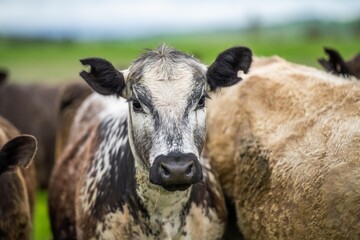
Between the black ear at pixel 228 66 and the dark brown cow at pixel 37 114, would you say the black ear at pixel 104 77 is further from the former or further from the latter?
→ the dark brown cow at pixel 37 114

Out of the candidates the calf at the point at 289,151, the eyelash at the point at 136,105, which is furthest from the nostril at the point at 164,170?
the calf at the point at 289,151

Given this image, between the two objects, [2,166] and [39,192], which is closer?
[2,166]

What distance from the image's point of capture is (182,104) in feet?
18.1

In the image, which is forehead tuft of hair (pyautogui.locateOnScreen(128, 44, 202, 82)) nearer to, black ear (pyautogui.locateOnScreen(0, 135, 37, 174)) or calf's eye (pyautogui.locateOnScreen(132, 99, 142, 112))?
calf's eye (pyautogui.locateOnScreen(132, 99, 142, 112))

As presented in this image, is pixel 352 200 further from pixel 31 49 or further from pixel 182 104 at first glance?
pixel 31 49

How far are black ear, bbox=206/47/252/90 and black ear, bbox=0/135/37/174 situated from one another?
176 centimetres

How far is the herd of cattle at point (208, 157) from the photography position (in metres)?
5.44

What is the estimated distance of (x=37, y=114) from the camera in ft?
51.6

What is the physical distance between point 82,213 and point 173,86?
68.9 inches

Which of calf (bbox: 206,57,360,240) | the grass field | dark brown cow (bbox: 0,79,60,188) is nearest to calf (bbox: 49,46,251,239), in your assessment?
calf (bbox: 206,57,360,240)

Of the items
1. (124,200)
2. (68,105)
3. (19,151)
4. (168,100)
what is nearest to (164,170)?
(168,100)

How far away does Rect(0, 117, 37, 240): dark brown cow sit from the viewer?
633 cm

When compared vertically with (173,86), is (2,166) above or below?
below

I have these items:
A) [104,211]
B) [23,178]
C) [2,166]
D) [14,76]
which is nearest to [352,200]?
[104,211]
